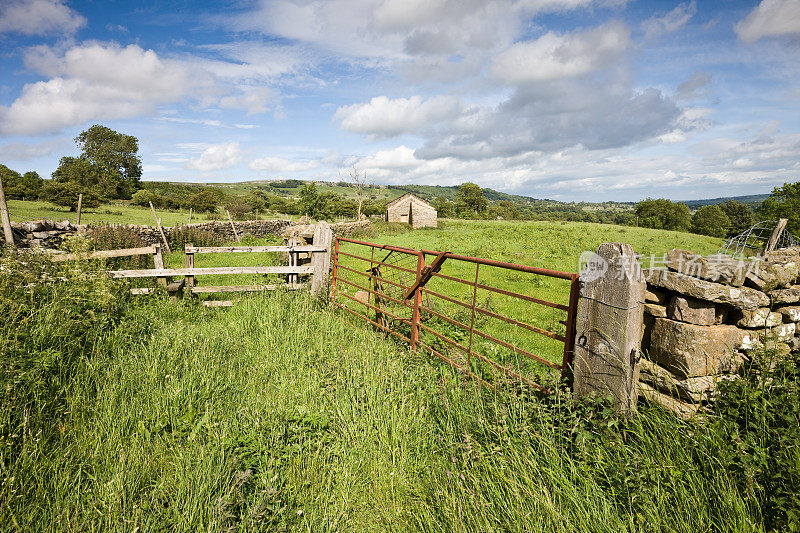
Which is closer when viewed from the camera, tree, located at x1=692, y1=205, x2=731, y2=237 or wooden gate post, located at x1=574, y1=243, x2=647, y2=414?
wooden gate post, located at x1=574, y1=243, x2=647, y2=414

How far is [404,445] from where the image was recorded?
310 cm

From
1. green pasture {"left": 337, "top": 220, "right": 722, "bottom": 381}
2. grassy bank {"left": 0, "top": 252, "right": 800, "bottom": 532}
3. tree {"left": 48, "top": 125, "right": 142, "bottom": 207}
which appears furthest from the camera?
tree {"left": 48, "top": 125, "right": 142, "bottom": 207}

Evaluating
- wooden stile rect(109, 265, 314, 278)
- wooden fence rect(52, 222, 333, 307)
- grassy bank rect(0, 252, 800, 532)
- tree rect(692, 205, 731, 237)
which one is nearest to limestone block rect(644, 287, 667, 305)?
grassy bank rect(0, 252, 800, 532)

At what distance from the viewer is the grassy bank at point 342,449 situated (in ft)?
7.03

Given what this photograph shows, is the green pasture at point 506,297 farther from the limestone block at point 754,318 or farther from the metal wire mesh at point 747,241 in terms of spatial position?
the metal wire mesh at point 747,241

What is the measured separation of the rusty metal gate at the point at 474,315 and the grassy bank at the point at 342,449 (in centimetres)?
50

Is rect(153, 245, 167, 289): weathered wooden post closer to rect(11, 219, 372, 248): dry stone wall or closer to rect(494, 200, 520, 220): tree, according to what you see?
rect(11, 219, 372, 248): dry stone wall

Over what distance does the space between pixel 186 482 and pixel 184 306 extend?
17.7ft

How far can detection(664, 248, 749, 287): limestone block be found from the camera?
8.58 ft

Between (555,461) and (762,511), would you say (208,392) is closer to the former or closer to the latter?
(555,461)

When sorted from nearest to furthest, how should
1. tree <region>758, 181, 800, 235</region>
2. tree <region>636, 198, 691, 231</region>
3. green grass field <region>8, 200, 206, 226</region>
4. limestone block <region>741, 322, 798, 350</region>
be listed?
limestone block <region>741, 322, 798, 350</region>
green grass field <region>8, 200, 206, 226</region>
tree <region>758, 181, 800, 235</region>
tree <region>636, 198, 691, 231</region>

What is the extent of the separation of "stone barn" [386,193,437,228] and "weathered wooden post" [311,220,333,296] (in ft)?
128

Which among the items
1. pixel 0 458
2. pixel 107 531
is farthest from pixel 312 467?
pixel 0 458

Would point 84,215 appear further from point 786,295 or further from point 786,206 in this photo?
point 786,206
